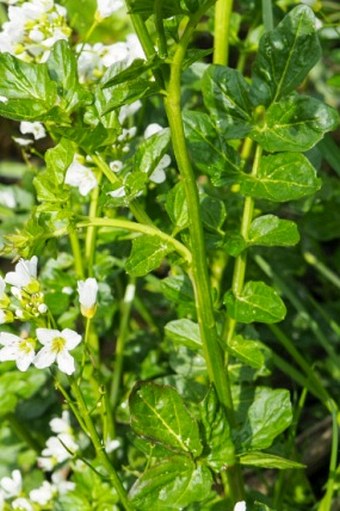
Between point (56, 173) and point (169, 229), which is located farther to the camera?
point (169, 229)

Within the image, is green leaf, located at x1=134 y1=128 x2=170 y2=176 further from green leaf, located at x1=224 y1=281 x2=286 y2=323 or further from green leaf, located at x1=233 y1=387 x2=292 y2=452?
green leaf, located at x1=233 y1=387 x2=292 y2=452

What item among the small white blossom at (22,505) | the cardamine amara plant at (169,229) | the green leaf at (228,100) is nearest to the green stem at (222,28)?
the cardamine amara plant at (169,229)

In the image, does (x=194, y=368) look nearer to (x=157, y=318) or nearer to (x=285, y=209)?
(x=157, y=318)

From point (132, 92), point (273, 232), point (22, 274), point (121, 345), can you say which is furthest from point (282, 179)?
point (121, 345)

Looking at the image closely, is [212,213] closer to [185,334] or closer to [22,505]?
[185,334]

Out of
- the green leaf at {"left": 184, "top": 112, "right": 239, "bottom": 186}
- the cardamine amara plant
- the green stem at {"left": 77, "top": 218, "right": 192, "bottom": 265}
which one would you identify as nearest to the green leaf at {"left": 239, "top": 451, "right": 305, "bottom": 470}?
the cardamine amara plant

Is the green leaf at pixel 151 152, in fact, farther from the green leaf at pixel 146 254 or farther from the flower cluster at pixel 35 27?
the flower cluster at pixel 35 27
